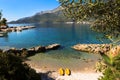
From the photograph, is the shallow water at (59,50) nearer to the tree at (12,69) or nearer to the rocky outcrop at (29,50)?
the rocky outcrop at (29,50)

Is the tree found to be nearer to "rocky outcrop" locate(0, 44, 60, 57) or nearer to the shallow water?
the shallow water

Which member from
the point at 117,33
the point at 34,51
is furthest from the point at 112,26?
the point at 34,51

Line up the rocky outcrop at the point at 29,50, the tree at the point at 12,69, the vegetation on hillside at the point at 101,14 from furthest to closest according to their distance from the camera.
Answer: the rocky outcrop at the point at 29,50, the tree at the point at 12,69, the vegetation on hillside at the point at 101,14

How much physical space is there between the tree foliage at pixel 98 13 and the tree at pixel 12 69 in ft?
20.5

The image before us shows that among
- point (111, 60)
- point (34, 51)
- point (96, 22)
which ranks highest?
point (96, 22)

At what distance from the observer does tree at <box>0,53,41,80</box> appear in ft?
63.5

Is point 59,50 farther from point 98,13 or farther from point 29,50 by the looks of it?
point 98,13

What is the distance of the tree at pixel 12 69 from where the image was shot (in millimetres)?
19344

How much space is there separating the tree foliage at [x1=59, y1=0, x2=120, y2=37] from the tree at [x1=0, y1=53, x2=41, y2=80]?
6.25m

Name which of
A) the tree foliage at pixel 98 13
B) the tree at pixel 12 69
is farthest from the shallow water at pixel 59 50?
the tree at pixel 12 69

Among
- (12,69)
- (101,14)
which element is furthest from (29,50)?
(101,14)

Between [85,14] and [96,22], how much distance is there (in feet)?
4.02

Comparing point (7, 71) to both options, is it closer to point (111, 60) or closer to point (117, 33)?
point (117, 33)

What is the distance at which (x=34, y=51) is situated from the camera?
191 ft
